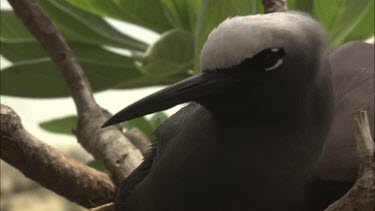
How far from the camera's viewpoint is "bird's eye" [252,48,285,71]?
0.47m

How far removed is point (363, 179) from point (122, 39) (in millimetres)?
493

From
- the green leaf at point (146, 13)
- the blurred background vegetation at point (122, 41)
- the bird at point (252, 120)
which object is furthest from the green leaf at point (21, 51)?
the bird at point (252, 120)

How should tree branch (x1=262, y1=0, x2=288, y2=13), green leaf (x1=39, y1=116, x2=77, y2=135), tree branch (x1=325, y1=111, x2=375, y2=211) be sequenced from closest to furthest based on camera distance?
tree branch (x1=325, y1=111, x2=375, y2=211)
tree branch (x1=262, y1=0, x2=288, y2=13)
green leaf (x1=39, y1=116, x2=77, y2=135)

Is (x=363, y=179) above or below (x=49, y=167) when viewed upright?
above

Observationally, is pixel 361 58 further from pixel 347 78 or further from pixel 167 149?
pixel 167 149

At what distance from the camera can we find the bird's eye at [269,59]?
467mm

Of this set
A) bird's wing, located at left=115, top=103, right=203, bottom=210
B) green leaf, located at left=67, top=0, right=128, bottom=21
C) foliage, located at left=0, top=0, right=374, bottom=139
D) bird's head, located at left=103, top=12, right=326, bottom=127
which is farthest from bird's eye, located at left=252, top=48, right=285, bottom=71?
green leaf, located at left=67, top=0, right=128, bottom=21

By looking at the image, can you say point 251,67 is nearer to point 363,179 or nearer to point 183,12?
point 363,179

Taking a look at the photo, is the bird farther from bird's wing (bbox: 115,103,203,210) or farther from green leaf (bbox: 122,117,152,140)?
green leaf (bbox: 122,117,152,140)

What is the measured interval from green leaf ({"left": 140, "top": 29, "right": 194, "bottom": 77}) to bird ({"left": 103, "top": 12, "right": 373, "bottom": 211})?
0.56 feet

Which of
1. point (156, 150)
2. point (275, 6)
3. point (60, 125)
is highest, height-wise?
point (275, 6)

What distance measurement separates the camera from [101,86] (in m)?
0.88

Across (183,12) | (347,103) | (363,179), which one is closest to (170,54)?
(183,12)

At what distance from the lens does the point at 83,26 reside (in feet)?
2.76
